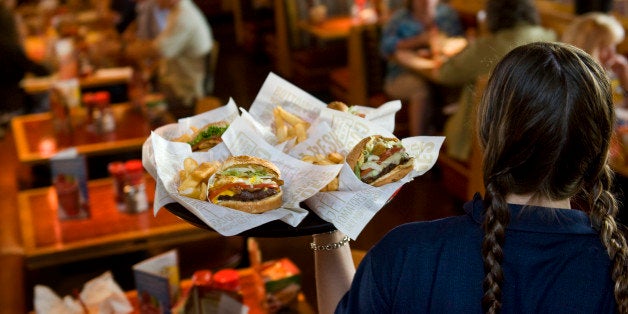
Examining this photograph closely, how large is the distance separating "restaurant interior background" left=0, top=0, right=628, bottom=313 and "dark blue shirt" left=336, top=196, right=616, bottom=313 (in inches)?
70.2

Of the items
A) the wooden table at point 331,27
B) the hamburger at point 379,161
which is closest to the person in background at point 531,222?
the hamburger at point 379,161

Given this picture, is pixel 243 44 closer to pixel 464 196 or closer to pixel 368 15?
pixel 368 15

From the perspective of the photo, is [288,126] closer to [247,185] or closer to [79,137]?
[247,185]

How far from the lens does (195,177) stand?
1469 millimetres

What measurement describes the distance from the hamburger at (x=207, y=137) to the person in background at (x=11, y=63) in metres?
4.22

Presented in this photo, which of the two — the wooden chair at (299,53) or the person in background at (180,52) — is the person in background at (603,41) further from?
the wooden chair at (299,53)

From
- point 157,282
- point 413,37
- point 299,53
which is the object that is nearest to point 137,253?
point 157,282

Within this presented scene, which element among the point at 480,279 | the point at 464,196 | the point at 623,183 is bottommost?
the point at 464,196

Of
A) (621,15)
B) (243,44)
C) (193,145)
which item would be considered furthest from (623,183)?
(243,44)

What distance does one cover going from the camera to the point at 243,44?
32.2 feet

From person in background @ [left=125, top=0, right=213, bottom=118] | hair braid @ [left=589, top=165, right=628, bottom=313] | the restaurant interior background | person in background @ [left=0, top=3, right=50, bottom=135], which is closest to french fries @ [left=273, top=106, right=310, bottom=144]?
hair braid @ [left=589, top=165, right=628, bottom=313]

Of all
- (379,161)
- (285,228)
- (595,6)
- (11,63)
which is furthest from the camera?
(11,63)

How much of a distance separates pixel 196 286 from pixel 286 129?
0.58 metres

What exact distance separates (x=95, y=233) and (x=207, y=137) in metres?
1.46
